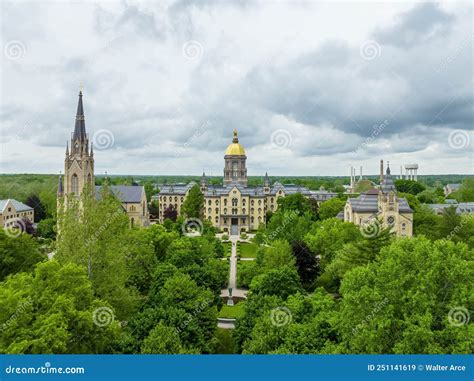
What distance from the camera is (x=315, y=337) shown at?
66.1 ft

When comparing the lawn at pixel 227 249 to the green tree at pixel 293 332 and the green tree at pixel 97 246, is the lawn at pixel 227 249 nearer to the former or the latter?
the green tree at pixel 97 246

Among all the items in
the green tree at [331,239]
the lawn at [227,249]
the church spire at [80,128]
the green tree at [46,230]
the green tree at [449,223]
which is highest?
the church spire at [80,128]

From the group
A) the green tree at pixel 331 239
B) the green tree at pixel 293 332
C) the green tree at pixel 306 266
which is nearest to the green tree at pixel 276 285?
the green tree at pixel 293 332

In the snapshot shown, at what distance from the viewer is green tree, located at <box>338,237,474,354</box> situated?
1692 centimetres

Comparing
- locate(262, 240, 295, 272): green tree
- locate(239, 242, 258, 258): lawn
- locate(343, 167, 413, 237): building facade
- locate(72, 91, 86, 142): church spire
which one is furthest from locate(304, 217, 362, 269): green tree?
locate(72, 91, 86, 142): church spire

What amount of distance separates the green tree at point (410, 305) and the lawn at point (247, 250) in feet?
134

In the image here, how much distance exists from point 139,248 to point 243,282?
11.0 metres

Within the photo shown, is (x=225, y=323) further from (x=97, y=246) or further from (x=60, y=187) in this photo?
(x=60, y=187)

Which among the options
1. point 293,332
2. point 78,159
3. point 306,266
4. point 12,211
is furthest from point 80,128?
point 293,332

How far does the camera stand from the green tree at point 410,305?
1692cm

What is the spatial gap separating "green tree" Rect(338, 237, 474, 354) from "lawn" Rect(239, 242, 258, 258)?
40.8 meters

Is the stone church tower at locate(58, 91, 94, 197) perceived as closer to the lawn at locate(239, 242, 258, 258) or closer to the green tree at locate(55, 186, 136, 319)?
the lawn at locate(239, 242, 258, 258)

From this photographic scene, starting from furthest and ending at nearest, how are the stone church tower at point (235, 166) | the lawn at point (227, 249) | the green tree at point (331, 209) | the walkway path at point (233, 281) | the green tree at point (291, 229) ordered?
the stone church tower at point (235, 166), the green tree at point (331, 209), the lawn at point (227, 249), the green tree at point (291, 229), the walkway path at point (233, 281)

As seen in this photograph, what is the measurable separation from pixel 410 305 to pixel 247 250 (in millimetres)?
49949
